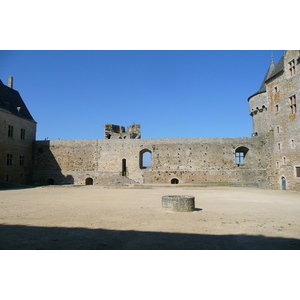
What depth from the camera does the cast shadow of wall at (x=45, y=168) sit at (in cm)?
2691

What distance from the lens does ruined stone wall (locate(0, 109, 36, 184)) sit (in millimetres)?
23672

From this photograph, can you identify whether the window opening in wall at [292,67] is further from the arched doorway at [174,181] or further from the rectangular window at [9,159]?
the rectangular window at [9,159]

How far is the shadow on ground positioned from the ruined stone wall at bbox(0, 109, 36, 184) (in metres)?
20.8

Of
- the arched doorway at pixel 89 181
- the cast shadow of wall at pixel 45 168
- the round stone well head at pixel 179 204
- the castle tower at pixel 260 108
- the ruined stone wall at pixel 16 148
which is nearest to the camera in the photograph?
the round stone well head at pixel 179 204

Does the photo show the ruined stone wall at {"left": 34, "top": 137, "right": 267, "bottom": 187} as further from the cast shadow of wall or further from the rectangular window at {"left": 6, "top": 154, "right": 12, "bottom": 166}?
the rectangular window at {"left": 6, "top": 154, "right": 12, "bottom": 166}

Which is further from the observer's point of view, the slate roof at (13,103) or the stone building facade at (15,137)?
the slate roof at (13,103)

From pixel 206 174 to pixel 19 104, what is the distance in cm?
2160

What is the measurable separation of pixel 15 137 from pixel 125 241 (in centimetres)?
2431

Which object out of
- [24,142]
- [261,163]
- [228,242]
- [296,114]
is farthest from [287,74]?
[24,142]

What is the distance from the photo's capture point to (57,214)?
26.7 ft

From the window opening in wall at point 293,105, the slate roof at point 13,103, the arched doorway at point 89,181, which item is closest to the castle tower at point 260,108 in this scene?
the window opening in wall at point 293,105

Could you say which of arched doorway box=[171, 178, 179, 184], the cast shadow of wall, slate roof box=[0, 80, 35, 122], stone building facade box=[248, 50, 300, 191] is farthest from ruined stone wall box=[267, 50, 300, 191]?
slate roof box=[0, 80, 35, 122]

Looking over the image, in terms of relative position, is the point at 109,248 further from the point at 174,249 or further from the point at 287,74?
the point at 287,74

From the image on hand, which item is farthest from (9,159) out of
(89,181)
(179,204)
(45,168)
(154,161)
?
(179,204)
